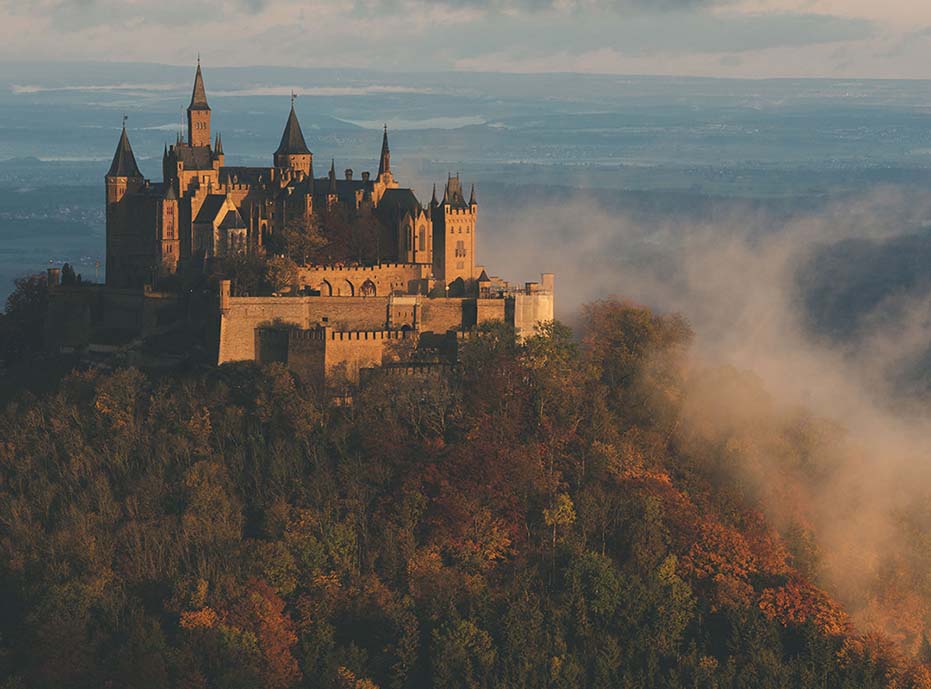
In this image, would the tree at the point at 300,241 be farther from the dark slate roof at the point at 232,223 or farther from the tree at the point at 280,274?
the tree at the point at 280,274

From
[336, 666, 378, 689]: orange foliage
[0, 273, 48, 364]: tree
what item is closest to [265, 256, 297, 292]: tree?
[0, 273, 48, 364]: tree

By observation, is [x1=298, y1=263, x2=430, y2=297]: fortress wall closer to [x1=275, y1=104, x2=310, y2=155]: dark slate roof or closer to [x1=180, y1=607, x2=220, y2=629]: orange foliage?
[x1=275, y1=104, x2=310, y2=155]: dark slate roof

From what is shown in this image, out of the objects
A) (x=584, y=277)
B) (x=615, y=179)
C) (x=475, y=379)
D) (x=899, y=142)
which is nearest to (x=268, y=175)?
(x=475, y=379)

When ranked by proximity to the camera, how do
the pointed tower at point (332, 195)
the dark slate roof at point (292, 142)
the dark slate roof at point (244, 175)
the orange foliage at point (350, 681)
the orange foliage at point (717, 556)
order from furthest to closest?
the dark slate roof at point (292, 142) < the dark slate roof at point (244, 175) < the pointed tower at point (332, 195) < the orange foliage at point (717, 556) < the orange foliage at point (350, 681)

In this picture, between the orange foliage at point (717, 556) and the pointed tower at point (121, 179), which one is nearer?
the orange foliage at point (717, 556)

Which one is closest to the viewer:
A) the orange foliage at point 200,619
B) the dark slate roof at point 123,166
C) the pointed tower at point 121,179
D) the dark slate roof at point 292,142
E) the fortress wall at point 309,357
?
the orange foliage at point 200,619

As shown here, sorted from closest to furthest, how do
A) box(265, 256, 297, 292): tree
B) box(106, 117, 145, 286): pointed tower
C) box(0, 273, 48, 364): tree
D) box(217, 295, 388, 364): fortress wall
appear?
box(217, 295, 388, 364): fortress wall < box(265, 256, 297, 292): tree < box(106, 117, 145, 286): pointed tower < box(0, 273, 48, 364): tree

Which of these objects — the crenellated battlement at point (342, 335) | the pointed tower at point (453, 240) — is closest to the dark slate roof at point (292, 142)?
the pointed tower at point (453, 240)
